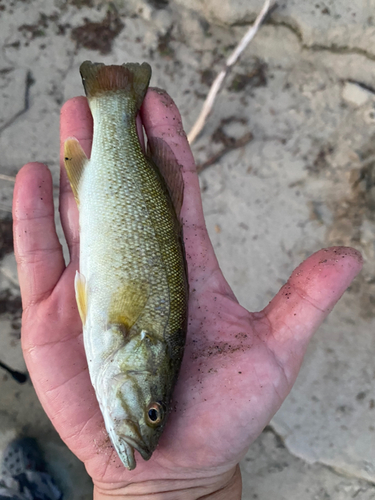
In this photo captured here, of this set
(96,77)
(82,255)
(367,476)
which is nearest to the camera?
(82,255)

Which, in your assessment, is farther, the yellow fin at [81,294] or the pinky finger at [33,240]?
the pinky finger at [33,240]

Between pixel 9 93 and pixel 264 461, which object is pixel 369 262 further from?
pixel 9 93

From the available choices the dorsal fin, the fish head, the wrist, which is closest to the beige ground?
the wrist

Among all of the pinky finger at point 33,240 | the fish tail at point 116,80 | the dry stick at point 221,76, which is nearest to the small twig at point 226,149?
the dry stick at point 221,76

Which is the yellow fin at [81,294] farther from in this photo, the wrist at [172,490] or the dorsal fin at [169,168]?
the wrist at [172,490]

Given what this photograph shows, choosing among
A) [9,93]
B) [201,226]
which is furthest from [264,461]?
[9,93]

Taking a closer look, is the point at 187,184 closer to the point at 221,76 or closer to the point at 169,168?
the point at 169,168
